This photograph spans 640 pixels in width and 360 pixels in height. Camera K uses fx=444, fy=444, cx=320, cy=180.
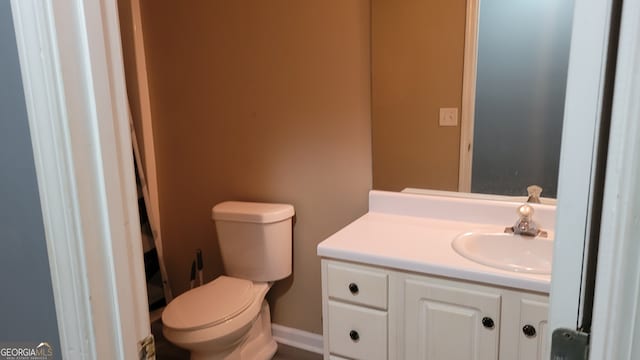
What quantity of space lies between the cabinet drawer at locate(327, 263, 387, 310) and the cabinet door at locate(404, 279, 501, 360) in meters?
0.09

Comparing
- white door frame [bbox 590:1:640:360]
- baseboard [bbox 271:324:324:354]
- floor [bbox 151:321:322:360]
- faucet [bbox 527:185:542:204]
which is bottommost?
floor [bbox 151:321:322:360]

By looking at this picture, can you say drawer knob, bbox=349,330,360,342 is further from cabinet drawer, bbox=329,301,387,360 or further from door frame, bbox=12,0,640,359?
door frame, bbox=12,0,640,359

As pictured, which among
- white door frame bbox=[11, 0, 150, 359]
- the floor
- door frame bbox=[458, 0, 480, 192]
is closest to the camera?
white door frame bbox=[11, 0, 150, 359]

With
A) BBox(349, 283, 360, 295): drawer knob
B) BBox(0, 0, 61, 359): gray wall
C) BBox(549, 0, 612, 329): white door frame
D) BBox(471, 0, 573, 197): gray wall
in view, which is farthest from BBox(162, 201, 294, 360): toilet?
BBox(549, 0, 612, 329): white door frame

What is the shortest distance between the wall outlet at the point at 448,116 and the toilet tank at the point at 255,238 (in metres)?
0.84

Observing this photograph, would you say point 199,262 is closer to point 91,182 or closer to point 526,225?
point 526,225

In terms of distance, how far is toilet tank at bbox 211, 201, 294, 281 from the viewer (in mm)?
2152

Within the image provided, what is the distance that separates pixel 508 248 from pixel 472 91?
629 millimetres

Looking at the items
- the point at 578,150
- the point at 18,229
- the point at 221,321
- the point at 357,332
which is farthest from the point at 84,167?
the point at 221,321

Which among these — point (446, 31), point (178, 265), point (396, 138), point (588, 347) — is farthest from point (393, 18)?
point (178, 265)

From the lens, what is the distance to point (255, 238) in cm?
217

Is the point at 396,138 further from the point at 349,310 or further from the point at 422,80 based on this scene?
the point at 349,310

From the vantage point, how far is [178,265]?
268 cm

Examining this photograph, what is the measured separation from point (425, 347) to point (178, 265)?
5.59 ft
